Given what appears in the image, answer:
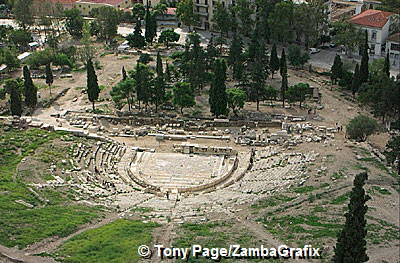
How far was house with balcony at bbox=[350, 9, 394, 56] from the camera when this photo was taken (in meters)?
77.6

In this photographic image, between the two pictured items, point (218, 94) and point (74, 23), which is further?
point (74, 23)

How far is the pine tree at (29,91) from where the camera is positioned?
2349 inches

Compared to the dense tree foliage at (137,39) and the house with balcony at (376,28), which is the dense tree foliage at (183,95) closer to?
the dense tree foliage at (137,39)

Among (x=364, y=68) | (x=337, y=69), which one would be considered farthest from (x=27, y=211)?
(x=337, y=69)

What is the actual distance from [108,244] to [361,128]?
26837 millimetres

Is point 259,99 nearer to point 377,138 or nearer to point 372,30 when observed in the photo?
point 377,138

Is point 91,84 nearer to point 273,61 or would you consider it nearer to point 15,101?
point 15,101

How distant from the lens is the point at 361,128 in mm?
50906

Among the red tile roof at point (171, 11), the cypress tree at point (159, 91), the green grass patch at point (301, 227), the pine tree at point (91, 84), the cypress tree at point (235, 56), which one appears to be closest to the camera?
the green grass patch at point (301, 227)

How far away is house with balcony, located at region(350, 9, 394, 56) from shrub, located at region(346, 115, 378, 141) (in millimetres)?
29600

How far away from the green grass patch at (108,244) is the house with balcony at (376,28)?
5156 centimetres

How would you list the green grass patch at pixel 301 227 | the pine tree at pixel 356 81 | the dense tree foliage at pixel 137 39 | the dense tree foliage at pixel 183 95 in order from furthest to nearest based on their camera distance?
the dense tree foliage at pixel 137 39
the pine tree at pixel 356 81
the dense tree foliage at pixel 183 95
the green grass patch at pixel 301 227

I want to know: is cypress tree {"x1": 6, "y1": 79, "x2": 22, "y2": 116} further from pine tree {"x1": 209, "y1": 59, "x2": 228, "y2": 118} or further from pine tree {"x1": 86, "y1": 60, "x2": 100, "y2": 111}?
pine tree {"x1": 209, "y1": 59, "x2": 228, "y2": 118}

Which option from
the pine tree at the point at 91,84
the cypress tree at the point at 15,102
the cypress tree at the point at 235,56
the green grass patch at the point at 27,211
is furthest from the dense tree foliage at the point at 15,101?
the cypress tree at the point at 235,56
